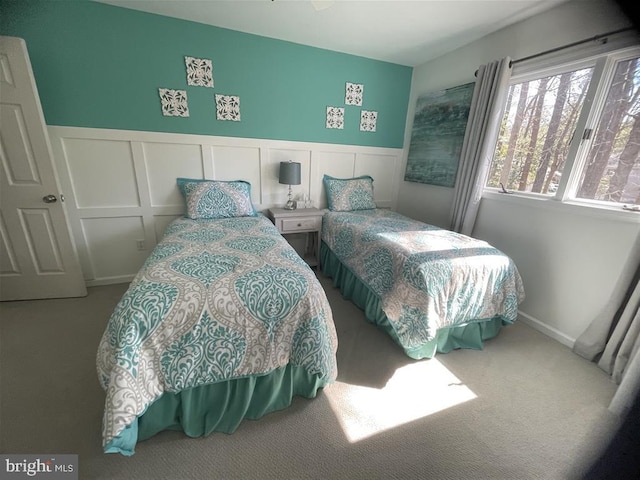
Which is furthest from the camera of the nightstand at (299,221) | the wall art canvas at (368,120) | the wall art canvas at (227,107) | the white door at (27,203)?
the wall art canvas at (368,120)

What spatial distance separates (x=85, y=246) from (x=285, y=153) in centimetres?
219

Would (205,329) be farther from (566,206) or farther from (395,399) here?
(566,206)

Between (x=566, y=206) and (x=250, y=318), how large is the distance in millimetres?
2373

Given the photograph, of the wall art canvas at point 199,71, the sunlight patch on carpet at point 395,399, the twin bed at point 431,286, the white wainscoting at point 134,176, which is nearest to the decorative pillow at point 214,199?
the white wainscoting at point 134,176

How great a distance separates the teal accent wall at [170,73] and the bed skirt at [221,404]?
7.59 feet

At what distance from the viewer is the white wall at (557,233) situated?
5.48 ft

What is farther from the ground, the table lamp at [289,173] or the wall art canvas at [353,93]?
the wall art canvas at [353,93]

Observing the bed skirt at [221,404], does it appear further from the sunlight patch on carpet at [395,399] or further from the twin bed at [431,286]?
the twin bed at [431,286]

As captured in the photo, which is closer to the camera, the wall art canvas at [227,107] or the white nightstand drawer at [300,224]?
the wall art canvas at [227,107]

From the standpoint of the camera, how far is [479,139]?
233cm

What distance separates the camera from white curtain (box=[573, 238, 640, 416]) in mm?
1377

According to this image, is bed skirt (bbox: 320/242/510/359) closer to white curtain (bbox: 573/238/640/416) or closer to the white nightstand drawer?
white curtain (bbox: 573/238/640/416)

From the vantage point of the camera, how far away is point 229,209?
2436mm

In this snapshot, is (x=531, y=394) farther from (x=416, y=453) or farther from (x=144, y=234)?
(x=144, y=234)
